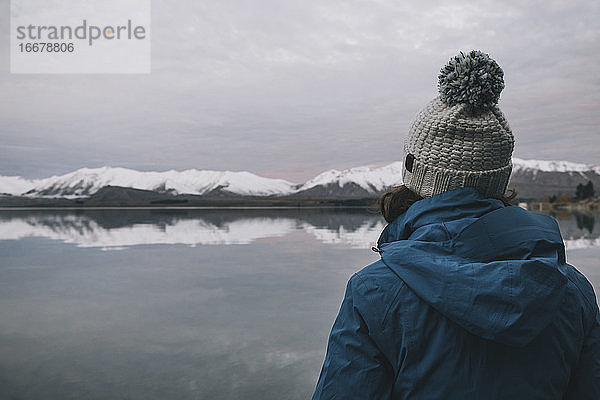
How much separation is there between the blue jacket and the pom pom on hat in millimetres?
249

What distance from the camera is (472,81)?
1224mm

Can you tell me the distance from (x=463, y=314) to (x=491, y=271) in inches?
3.9

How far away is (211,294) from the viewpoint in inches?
320

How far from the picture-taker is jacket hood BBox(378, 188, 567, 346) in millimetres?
982

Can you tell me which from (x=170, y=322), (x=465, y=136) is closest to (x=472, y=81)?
(x=465, y=136)

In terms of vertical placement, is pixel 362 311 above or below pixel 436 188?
below

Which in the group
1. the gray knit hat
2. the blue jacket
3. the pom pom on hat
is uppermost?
the pom pom on hat

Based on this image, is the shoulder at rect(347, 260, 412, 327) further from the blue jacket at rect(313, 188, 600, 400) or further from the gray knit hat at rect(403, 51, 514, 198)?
the gray knit hat at rect(403, 51, 514, 198)

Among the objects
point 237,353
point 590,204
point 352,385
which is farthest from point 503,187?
point 590,204

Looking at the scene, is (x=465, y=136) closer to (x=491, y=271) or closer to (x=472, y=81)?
(x=472, y=81)

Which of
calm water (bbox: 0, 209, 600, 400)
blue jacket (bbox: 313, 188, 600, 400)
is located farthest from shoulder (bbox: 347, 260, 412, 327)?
calm water (bbox: 0, 209, 600, 400)

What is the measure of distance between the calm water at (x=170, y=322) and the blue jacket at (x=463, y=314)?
9.98 feet

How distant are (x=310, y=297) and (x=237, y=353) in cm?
283

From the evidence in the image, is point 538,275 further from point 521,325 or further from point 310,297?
point 310,297
